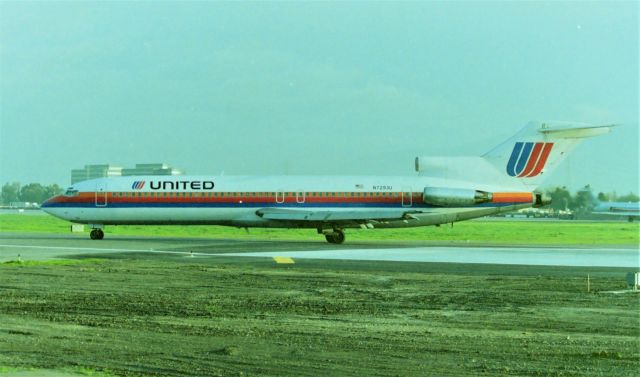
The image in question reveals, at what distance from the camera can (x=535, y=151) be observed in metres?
41.9

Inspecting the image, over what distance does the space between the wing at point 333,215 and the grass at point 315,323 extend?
1790 cm

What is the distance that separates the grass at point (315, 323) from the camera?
9844 mm

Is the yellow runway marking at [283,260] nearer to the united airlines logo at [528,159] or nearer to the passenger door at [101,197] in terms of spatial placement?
the passenger door at [101,197]

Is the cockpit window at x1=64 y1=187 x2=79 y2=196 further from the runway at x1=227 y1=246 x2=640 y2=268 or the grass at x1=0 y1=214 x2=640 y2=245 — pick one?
the runway at x1=227 y1=246 x2=640 y2=268

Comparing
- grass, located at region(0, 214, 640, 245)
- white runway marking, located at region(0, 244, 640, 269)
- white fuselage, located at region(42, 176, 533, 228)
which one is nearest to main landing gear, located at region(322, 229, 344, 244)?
white fuselage, located at region(42, 176, 533, 228)

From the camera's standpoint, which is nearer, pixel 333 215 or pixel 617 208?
pixel 333 215

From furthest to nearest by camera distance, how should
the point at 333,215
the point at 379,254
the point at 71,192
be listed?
1. the point at 71,192
2. the point at 333,215
3. the point at 379,254

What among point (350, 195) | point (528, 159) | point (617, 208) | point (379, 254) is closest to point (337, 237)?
point (350, 195)

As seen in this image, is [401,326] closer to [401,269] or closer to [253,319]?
[253,319]

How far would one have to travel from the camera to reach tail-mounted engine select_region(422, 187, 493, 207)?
135 feet

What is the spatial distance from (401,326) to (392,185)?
95.3 feet

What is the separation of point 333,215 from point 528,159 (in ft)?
36.0

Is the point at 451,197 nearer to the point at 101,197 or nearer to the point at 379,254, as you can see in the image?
the point at 379,254

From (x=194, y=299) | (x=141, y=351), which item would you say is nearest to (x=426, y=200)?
(x=194, y=299)
